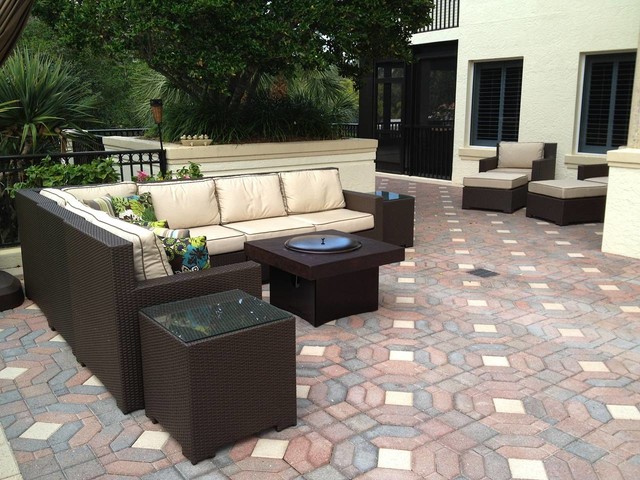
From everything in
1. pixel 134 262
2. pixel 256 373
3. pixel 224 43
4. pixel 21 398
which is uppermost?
pixel 224 43

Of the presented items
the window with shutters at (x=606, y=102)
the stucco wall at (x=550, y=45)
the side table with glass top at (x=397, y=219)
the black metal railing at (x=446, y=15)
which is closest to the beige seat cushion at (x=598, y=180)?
the stucco wall at (x=550, y=45)

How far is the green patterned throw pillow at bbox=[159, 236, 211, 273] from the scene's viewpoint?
131 inches

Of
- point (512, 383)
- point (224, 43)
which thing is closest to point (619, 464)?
point (512, 383)

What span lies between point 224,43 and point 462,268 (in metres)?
3.71

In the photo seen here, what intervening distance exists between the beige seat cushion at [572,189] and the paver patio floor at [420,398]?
2.57 m

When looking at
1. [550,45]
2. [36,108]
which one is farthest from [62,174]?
[550,45]

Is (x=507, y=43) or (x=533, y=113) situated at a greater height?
(x=507, y=43)

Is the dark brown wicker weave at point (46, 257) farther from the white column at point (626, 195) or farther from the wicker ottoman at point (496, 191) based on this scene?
the wicker ottoman at point (496, 191)

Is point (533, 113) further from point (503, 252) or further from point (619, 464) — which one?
point (619, 464)

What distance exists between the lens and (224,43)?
7008mm

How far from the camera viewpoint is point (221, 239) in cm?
509

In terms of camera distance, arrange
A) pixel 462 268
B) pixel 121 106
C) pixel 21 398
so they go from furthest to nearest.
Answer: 1. pixel 121 106
2. pixel 462 268
3. pixel 21 398

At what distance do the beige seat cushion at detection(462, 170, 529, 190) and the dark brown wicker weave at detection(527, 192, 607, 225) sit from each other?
61 centimetres

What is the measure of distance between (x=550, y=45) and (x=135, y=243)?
9149mm
